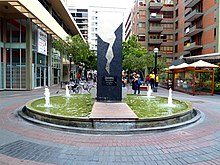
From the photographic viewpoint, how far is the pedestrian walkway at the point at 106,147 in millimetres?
4980

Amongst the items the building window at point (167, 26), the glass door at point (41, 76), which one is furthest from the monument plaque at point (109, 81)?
the building window at point (167, 26)

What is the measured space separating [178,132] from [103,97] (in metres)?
5.59

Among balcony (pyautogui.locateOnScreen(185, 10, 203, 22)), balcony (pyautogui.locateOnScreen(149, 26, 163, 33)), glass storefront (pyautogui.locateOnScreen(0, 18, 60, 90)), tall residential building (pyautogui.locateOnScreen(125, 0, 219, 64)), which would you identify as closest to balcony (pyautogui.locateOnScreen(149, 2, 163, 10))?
tall residential building (pyautogui.locateOnScreen(125, 0, 219, 64))

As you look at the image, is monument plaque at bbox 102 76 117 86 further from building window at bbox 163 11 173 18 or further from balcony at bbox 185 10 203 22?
building window at bbox 163 11 173 18

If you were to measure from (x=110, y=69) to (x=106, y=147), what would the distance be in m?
7.00

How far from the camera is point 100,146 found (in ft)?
19.3

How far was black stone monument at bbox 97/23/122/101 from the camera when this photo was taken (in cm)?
1221

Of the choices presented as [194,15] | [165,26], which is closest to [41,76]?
[194,15]

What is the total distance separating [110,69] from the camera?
12406 millimetres

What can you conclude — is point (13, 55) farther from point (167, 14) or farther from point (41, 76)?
point (167, 14)

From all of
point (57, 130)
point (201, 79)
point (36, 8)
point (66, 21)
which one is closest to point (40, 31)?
point (36, 8)

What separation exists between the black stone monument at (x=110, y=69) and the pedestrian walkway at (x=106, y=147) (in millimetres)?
5085

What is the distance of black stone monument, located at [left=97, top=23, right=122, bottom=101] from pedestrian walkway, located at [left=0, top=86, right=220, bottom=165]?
5085 millimetres

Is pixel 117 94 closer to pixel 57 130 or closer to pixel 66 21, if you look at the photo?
pixel 57 130
